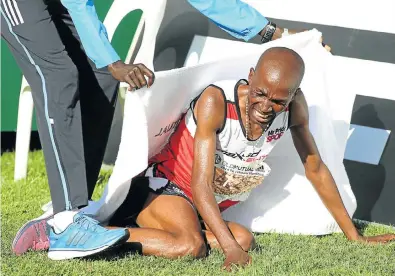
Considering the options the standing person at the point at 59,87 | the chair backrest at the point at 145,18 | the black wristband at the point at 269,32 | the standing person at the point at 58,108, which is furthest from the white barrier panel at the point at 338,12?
the standing person at the point at 58,108

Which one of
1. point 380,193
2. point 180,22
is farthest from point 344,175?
point 180,22

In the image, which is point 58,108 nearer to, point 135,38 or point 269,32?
point 269,32

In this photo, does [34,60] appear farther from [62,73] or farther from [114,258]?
[114,258]

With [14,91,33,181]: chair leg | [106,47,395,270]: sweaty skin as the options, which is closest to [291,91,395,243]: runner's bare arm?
[106,47,395,270]: sweaty skin

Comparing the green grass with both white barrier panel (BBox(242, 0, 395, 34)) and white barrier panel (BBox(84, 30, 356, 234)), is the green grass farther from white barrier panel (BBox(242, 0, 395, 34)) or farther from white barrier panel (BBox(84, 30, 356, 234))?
white barrier panel (BBox(242, 0, 395, 34))

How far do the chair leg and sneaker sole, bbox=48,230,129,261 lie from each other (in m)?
2.10

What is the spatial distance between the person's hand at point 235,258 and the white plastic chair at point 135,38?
2157 millimetres

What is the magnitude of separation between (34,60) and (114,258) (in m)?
1.20

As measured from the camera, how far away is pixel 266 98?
4.82m

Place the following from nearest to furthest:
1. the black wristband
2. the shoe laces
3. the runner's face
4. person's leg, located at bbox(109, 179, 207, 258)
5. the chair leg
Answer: the runner's face < the shoe laces < person's leg, located at bbox(109, 179, 207, 258) < the black wristband < the chair leg

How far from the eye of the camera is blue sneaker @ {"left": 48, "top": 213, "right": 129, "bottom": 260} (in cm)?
474

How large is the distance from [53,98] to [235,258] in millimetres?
1336

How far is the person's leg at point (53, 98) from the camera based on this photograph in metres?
5.05

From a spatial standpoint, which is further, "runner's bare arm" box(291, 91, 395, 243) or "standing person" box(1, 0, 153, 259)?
"runner's bare arm" box(291, 91, 395, 243)
